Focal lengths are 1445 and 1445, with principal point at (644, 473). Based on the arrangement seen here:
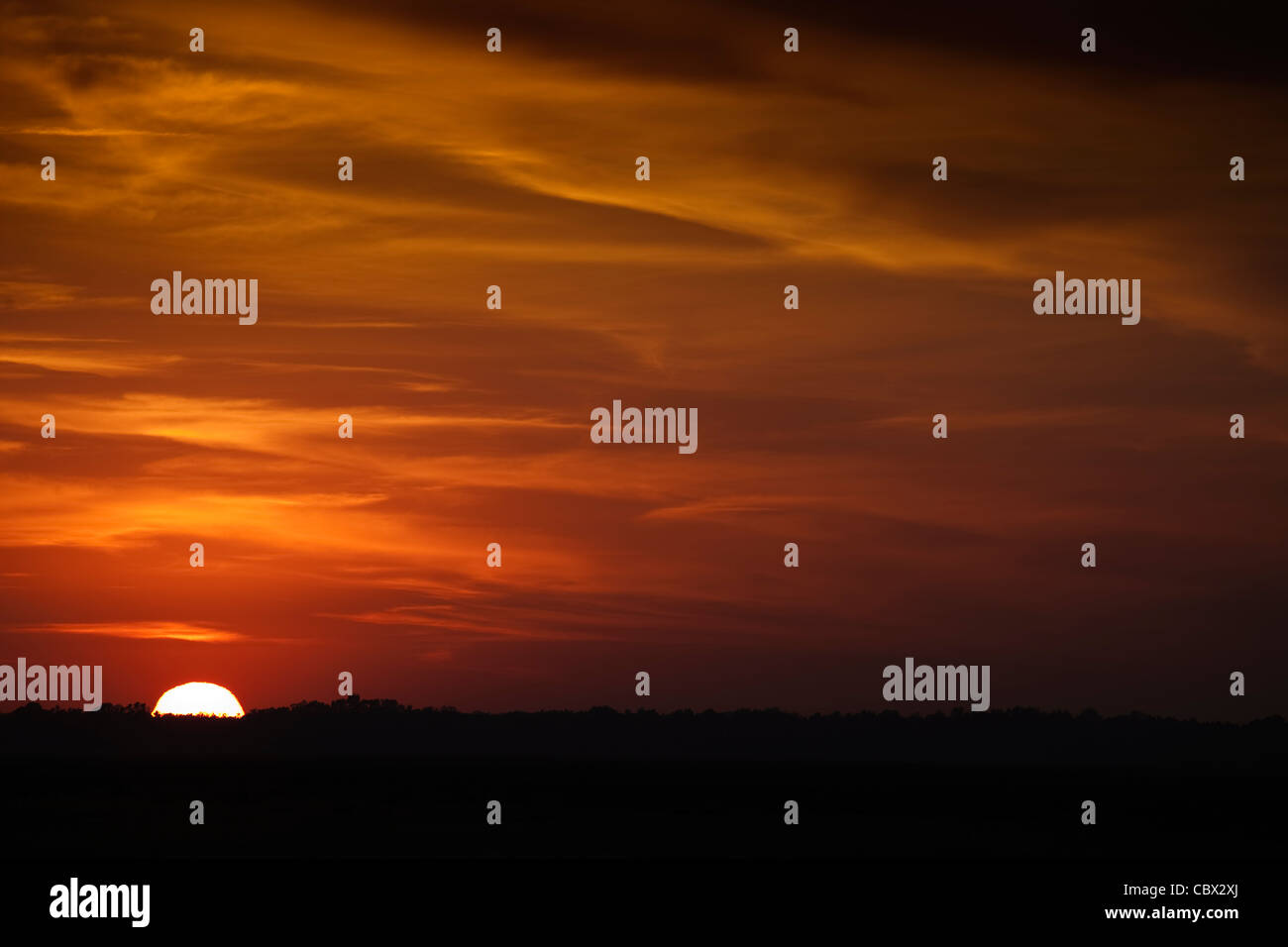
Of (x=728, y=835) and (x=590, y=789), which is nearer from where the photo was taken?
(x=728, y=835)

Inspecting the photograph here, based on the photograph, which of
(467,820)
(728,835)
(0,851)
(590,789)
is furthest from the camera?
(590,789)

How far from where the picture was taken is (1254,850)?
89.3m

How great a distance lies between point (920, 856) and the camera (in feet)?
271
